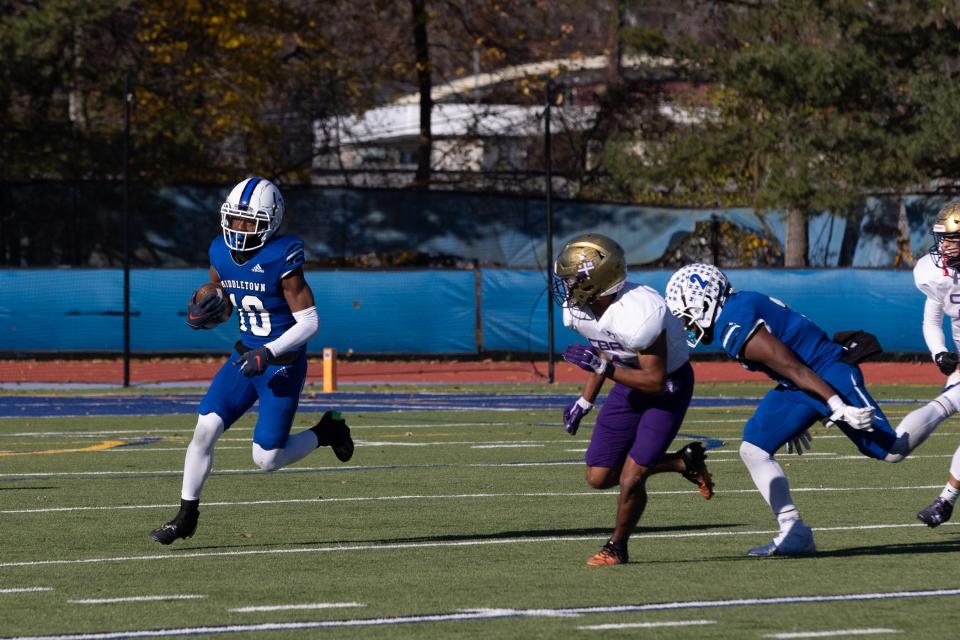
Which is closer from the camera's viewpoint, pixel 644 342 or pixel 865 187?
pixel 644 342

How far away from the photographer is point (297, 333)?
9016 millimetres

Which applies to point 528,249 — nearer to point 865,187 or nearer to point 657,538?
point 865,187

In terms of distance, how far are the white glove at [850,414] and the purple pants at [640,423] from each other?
2.29 feet

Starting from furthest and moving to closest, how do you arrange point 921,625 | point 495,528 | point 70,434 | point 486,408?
point 486,408 → point 70,434 → point 495,528 → point 921,625

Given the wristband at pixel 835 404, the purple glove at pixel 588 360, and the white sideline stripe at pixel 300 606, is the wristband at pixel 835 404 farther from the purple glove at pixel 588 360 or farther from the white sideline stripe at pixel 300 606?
the white sideline stripe at pixel 300 606

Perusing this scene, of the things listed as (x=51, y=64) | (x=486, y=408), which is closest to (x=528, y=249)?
(x=51, y=64)

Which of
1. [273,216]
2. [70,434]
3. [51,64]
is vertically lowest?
[70,434]

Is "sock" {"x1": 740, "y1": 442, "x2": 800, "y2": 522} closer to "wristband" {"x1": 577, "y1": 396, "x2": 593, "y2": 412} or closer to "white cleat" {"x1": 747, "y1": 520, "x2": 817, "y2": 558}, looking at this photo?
"white cleat" {"x1": 747, "y1": 520, "x2": 817, "y2": 558}

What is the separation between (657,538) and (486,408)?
410 inches

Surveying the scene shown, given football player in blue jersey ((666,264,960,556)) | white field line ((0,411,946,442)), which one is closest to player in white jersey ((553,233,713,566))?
football player in blue jersey ((666,264,960,556))

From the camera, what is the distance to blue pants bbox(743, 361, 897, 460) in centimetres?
849

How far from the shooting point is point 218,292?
9312 mm

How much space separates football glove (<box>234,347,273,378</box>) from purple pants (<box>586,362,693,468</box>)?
5.73 feet

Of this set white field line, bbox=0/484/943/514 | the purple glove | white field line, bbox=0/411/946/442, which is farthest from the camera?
white field line, bbox=0/411/946/442
